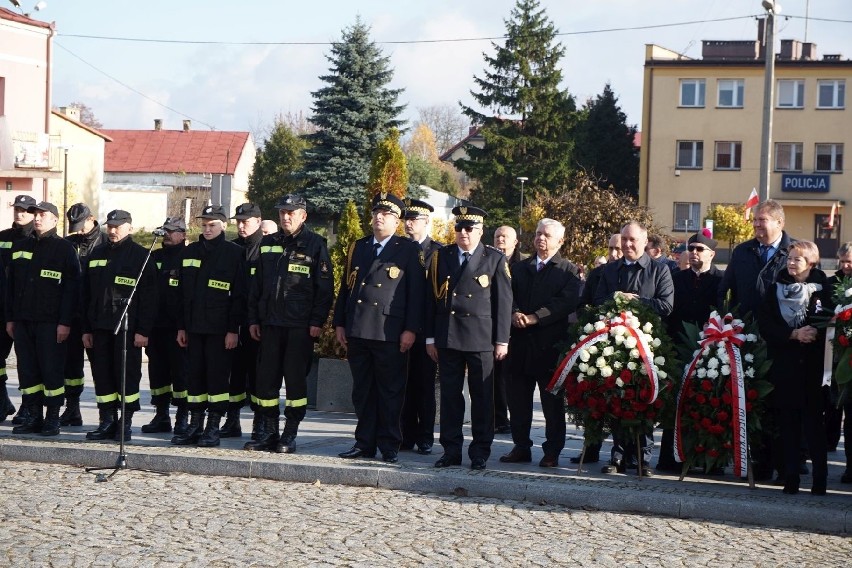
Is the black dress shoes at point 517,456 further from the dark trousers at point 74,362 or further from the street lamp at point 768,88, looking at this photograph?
the street lamp at point 768,88

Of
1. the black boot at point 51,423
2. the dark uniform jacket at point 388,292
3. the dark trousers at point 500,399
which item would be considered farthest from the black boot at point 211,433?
the dark trousers at point 500,399

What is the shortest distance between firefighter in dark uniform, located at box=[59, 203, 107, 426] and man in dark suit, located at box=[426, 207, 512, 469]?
3633 millimetres

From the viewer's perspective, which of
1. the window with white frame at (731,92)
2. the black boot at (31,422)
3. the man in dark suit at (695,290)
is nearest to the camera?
the man in dark suit at (695,290)

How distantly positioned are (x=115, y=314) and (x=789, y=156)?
53.9 m

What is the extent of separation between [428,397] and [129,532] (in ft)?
12.6

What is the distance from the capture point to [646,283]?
9.90 metres

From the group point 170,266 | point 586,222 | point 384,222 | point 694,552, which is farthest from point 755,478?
point 586,222

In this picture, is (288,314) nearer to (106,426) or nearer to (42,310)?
→ (106,426)

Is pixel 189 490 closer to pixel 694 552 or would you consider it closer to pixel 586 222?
pixel 694 552

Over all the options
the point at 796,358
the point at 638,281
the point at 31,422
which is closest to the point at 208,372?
the point at 31,422

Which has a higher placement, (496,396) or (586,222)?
(586,222)

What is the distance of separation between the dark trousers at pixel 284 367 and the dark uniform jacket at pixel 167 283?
1272 mm

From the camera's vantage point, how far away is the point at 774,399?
8914 mm

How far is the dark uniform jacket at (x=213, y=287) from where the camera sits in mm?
10570
